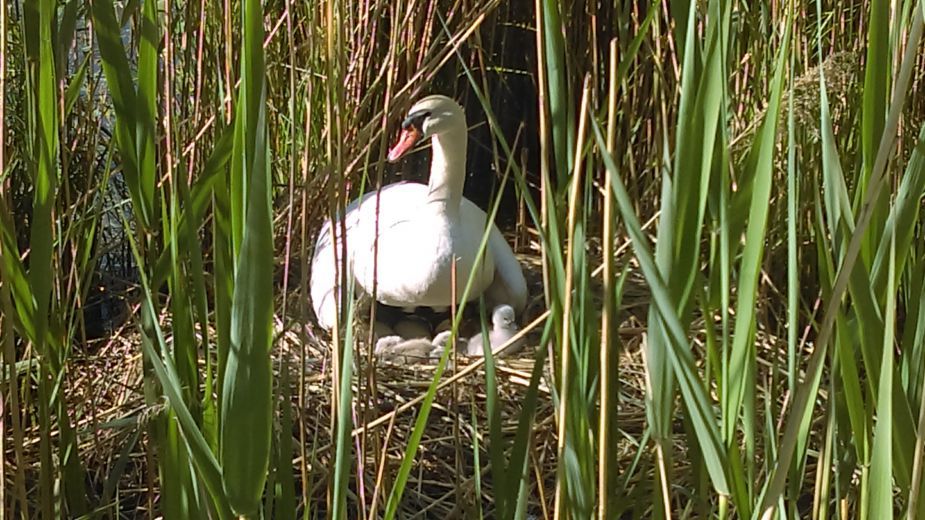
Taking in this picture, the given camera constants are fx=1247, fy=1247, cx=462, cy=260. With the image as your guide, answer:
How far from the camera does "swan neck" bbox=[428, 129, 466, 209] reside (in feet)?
6.05

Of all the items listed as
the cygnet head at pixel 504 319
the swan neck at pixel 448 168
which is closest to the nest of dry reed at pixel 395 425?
the cygnet head at pixel 504 319

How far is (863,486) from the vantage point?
73cm

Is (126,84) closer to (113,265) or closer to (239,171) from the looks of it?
(239,171)

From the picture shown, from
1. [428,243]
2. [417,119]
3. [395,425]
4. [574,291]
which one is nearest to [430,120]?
[417,119]

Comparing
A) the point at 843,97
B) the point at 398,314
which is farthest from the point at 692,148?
the point at 398,314

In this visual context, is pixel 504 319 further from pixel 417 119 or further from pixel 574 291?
pixel 574 291

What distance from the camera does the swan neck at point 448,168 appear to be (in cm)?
184

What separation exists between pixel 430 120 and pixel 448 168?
98mm

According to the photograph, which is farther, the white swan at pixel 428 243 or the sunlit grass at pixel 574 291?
the white swan at pixel 428 243

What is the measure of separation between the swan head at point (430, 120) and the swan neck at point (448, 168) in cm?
2

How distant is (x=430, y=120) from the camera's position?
5.91ft

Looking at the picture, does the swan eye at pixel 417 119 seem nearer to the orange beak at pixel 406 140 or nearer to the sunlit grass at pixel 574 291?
the orange beak at pixel 406 140

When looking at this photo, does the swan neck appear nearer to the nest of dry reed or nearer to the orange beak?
the orange beak

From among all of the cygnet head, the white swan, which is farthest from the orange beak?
the cygnet head
